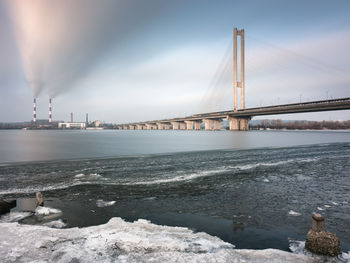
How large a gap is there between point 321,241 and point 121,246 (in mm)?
3555

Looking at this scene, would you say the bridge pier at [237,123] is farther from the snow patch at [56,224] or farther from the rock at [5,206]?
the snow patch at [56,224]

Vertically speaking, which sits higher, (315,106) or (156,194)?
(315,106)

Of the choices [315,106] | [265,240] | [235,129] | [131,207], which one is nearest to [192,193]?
[131,207]

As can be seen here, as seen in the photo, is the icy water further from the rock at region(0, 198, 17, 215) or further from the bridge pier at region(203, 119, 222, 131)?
the bridge pier at region(203, 119, 222, 131)

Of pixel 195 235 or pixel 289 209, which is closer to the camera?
pixel 195 235

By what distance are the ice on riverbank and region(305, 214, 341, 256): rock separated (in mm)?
308

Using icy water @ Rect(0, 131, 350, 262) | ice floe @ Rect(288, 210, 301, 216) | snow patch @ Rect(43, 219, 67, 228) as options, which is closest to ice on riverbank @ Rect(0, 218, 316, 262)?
snow patch @ Rect(43, 219, 67, 228)

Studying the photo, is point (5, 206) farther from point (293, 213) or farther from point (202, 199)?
point (293, 213)

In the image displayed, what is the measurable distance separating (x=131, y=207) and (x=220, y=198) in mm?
2810

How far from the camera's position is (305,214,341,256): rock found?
3961 millimetres

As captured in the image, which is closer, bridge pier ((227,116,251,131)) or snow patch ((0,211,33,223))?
snow patch ((0,211,33,223))

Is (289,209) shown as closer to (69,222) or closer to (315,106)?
(69,222)

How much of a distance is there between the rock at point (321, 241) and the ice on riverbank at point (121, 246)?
31 cm

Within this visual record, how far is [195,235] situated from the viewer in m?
4.80
